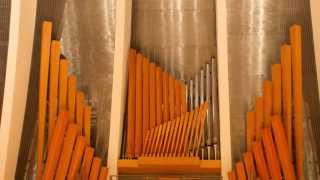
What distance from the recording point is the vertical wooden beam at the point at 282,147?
3.73 meters

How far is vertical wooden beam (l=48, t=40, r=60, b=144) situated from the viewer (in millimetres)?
3992

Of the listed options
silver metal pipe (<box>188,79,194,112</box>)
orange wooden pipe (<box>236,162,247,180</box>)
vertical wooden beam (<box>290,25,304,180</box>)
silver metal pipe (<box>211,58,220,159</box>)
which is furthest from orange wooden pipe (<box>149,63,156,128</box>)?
vertical wooden beam (<box>290,25,304,180</box>)

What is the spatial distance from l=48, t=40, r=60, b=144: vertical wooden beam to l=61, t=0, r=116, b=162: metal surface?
21cm

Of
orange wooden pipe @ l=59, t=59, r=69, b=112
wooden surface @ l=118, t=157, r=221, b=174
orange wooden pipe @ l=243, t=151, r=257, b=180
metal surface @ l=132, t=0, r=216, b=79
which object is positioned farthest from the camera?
metal surface @ l=132, t=0, r=216, b=79

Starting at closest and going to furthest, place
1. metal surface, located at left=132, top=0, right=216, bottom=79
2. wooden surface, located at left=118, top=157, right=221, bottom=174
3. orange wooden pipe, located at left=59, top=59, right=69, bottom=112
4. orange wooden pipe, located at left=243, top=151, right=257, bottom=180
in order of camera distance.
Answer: orange wooden pipe, located at left=243, top=151, right=257, bottom=180, wooden surface, located at left=118, top=157, right=221, bottom=174, orange wooden pipe, located at left=59, top=59, right=69, bottom=112, metal surface, located at left=132, top=0, right=216, bottom=79

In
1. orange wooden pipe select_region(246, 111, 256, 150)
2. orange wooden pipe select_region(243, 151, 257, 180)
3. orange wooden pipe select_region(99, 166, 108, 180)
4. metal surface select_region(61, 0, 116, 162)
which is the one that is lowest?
orange wooden pipe select_region(99, 166, 108, 180)

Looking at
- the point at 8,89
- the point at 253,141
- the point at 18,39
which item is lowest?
the point at 253,141

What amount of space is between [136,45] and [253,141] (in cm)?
130

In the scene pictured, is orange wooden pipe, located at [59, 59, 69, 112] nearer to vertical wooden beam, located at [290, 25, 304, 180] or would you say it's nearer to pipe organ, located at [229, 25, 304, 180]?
pipe organ, located at [229, 25, 304, 180]

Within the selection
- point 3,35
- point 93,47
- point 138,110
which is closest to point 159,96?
point 138,110

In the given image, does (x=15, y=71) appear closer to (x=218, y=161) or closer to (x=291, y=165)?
(x=218, y=161)

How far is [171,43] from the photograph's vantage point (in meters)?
4.44

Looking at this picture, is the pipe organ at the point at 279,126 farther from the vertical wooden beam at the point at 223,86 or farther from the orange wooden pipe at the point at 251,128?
the vertical wooden beam at the point at 223,86

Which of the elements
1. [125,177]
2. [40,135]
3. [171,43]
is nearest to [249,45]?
[171,43]
